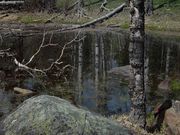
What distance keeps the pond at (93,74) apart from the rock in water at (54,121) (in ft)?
10.0

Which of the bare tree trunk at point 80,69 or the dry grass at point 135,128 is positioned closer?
the dry grass at point 135,128

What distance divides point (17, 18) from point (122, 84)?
4678cm

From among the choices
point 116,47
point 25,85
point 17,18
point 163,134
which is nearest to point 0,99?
point 25,85

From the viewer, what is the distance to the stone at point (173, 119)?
14.7 meters

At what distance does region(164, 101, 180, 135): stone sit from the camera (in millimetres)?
14745

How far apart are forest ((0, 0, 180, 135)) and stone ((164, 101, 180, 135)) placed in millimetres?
44

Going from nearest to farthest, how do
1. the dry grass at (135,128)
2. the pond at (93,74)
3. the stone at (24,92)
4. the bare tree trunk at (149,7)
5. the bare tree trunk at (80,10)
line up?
1. the bare tree trunk at (80,10)
2. the dry grass at (135,128)
3. the pond at (93,74)
4. the stone at (24,92)
5. the bare tree trunk at (149,7)

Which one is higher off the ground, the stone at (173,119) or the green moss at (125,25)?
the stone at (173,119)

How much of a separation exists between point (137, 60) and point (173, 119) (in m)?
2.48

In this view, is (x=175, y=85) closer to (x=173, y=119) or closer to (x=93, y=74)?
(x=93, y=74)

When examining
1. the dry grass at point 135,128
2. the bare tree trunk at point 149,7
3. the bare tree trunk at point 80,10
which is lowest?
the dry grass at point 135,128

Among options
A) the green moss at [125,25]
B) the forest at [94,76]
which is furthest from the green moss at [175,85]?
the green moss at [125,25]

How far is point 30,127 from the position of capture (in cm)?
1112

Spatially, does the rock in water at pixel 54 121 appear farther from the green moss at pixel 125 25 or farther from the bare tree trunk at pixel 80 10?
the green moss at pixel 125 25
